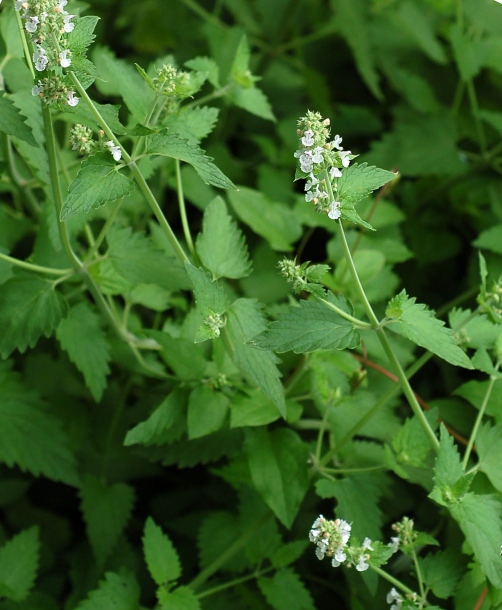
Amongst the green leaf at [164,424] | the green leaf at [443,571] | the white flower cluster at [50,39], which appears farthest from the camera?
the green leaf at [164,424]

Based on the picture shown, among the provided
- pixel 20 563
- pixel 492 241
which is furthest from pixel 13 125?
pixel 492 241

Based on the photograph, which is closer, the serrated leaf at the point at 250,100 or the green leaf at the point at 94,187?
the green leaf at the point at 94,187

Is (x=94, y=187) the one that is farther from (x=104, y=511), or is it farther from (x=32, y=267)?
(x=104, y=511)

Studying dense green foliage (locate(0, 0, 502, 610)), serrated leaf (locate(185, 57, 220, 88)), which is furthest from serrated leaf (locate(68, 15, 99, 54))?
serrated leaf (locate(185, 57, 220, 88))

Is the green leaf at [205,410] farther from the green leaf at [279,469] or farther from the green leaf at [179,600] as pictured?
the green leaf at [179,600]

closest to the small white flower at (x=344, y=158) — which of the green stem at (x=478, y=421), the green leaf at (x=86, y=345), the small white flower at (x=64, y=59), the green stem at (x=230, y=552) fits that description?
the small white flower at (x=64, y=59)

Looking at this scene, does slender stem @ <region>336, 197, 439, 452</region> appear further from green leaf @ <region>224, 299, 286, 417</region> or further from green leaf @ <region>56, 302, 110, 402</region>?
green leaf @ <region>56, 302, 110, 402</region>
